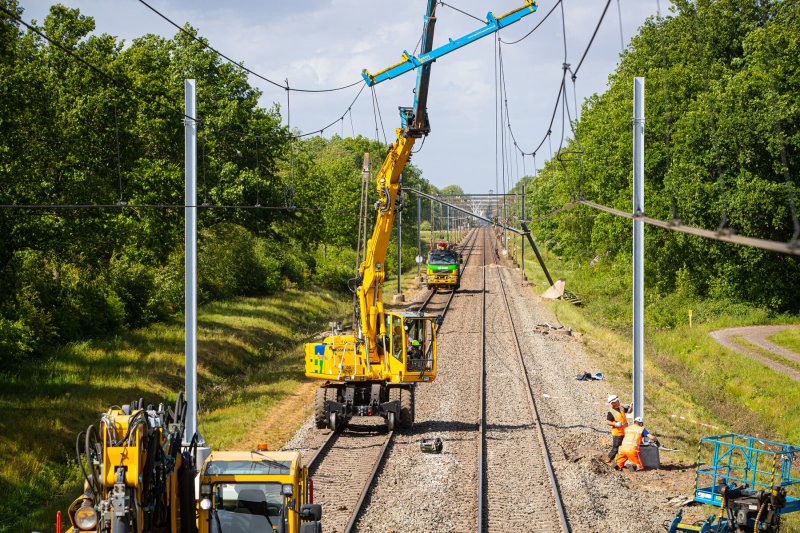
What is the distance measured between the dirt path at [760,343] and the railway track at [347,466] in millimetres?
18678

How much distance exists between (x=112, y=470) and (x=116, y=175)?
79.0ft

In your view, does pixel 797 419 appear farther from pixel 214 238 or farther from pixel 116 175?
pixel 214 238

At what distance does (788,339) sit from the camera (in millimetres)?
38594

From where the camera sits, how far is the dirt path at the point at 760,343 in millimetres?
33531

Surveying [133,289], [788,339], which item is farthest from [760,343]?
[133,289]

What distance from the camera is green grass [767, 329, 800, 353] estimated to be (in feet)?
124

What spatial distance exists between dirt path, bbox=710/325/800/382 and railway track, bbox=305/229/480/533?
18.7 metres

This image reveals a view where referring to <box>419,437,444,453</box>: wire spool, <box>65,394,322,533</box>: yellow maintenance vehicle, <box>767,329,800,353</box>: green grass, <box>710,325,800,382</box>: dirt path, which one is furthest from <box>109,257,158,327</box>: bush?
<box>767,329,800,353</box>: green grass

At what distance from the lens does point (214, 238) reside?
4759cm

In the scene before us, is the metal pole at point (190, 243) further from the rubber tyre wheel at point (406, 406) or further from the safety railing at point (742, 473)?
the safety railing at point (742, 473)

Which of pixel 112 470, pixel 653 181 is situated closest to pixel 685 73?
pixel 653 181

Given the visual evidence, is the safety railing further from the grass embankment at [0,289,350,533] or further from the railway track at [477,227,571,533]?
the grass embankment at [0,289,350,533]

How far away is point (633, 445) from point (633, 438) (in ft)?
0.48

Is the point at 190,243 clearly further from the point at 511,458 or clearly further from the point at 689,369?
the point at 689,369
